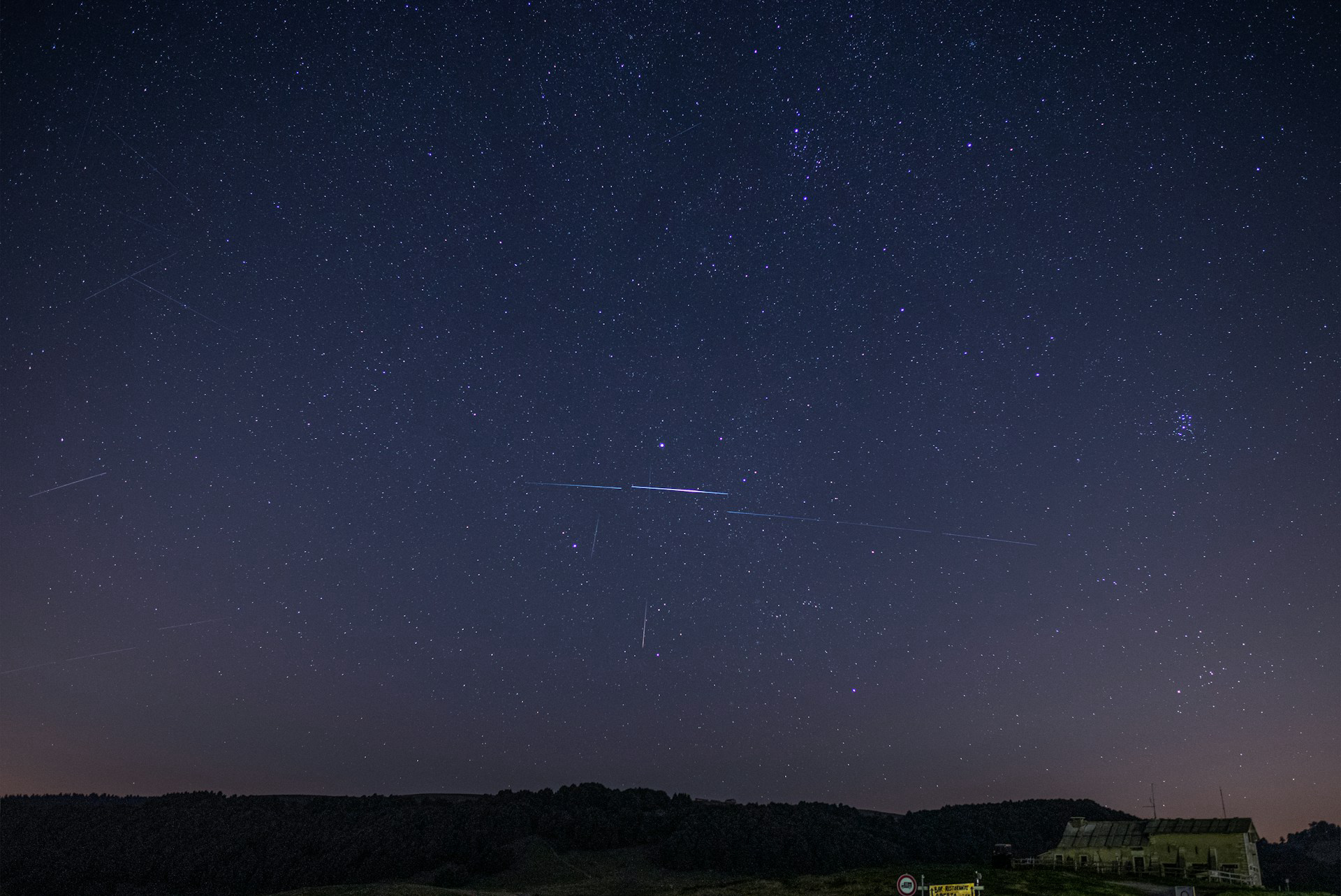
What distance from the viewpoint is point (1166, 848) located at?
61.3 metres

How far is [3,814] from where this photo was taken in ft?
525

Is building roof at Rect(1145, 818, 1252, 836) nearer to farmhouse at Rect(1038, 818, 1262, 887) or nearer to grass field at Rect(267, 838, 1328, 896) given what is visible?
farmhouse at Rect(1038, 818, 1262, 887)

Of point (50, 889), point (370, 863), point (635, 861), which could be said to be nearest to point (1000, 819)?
point (635, 861)

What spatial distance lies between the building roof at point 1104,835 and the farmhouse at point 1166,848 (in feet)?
0.16

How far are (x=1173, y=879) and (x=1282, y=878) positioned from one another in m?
69.2

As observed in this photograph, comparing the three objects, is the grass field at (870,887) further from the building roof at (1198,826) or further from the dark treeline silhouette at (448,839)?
the dark treeline silhouette at (448,839)

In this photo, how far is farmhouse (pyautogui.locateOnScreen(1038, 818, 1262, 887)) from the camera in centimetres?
5834

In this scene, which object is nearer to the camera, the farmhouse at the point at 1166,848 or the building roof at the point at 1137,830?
the farmhouse at the point at 1166,848

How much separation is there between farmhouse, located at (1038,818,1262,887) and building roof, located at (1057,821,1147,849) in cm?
5

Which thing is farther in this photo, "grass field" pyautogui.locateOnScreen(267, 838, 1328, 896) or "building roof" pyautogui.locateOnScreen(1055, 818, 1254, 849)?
"building roof" pyautogui.locateOnScreen(1055, 818, 1254, 849)

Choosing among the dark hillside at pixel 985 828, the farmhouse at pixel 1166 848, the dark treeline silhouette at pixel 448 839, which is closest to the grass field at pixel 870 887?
the farmhouse at pixel 1166 848

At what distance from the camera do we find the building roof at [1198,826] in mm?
58906

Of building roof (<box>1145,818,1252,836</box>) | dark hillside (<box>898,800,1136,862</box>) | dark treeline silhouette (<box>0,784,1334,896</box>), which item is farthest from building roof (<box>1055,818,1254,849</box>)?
dark hillside (<box>898,800,1136,862</box>)

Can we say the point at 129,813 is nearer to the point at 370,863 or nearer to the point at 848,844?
the point at 370,863
